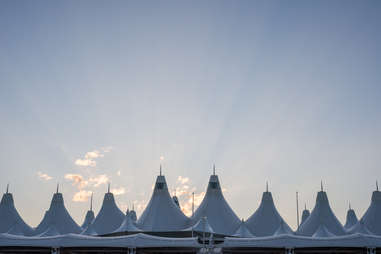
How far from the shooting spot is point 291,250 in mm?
38438

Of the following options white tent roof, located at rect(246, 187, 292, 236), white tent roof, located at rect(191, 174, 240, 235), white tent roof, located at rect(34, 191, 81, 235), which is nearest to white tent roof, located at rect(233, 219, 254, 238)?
white tent roof, located at rect(191, 174, 240, 235)

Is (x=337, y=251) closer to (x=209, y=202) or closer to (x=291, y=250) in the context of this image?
(x=291, y=250)

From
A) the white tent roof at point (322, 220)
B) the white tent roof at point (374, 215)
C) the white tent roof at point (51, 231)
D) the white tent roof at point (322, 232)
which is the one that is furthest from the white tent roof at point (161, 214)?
the white tent roof at point (374, 215)

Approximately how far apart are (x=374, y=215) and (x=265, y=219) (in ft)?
38.9

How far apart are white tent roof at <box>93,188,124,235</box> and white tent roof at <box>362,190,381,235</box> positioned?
1036 inches

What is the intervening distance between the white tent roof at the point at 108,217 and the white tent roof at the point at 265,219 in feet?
47.1

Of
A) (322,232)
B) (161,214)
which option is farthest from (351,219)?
(161,214)

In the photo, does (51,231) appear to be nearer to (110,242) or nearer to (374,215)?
(110,242)

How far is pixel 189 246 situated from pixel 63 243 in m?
9.57

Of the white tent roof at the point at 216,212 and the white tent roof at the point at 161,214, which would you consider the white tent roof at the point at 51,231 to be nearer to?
the white tent roof at the point at 161,214

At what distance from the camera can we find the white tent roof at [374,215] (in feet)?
174

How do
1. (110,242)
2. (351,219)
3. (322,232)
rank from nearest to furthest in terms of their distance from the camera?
1. (110,242)
2. (322,232)
3. (351,219)

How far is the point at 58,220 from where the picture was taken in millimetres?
57125

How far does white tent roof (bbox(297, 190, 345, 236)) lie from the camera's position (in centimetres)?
5166
